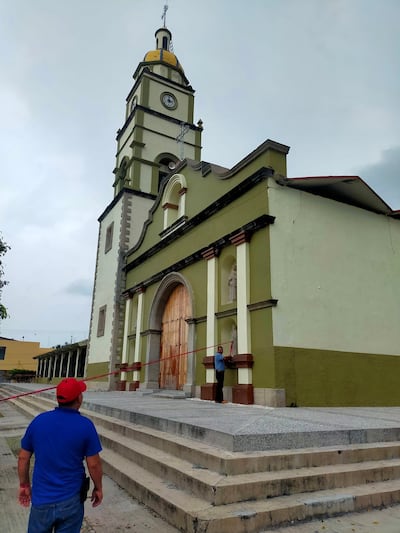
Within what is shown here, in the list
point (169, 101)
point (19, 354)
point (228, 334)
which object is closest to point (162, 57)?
point (169, 101)

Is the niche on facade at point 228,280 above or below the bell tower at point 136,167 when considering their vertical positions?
below

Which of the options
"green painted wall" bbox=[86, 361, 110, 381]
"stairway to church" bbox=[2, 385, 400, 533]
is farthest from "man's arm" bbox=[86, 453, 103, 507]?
"green painted wall" bbox=[86, 361, 110, 381]

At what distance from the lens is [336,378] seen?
31.4 ft

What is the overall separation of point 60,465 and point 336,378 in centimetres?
843

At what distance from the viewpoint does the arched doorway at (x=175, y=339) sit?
13.5 m

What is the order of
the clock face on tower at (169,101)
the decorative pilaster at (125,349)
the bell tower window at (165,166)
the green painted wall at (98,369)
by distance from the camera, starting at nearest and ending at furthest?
the decorative pilaster at (125,349) → the green painted wall at (98,369) → the bell tower window at (165,166) → the clock face on tower at (169,101)

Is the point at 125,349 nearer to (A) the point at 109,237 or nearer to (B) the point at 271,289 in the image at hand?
(A) the point at 109,237

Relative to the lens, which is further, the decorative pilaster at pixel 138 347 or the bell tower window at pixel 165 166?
the bell tower window at pixel 165 166

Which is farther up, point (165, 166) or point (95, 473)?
point (165, 166)

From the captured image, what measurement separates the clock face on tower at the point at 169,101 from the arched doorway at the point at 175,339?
12.1 m

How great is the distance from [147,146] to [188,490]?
19.0 metres

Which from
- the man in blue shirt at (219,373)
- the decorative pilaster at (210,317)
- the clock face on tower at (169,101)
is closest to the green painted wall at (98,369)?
the decorative pilaster at (210,317)

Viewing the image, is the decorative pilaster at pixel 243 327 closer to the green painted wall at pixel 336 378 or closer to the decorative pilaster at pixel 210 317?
the green painted wall at pixel 336 378

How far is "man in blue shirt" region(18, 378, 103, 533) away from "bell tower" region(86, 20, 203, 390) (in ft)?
51.7
